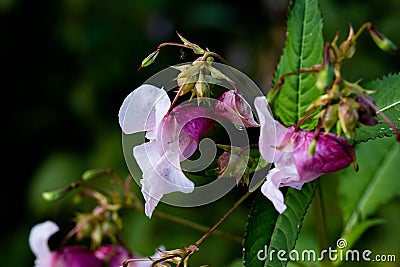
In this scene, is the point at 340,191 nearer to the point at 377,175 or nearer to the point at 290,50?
the point at 377,175

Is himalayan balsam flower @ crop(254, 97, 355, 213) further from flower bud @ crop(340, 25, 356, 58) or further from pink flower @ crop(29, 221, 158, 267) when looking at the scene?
pink flower @ crop(29, 221, 158, 267)

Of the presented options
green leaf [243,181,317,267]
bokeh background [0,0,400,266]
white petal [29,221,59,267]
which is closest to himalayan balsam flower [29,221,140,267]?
white petal [29,221,59,267]

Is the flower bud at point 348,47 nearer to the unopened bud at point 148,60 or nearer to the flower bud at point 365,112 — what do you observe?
the flower bud at point 365,112

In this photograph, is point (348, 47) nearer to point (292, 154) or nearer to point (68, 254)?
point (292, 154)

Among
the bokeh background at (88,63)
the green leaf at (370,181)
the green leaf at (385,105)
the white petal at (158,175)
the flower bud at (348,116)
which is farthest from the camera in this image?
the bokeh background at (88,63)

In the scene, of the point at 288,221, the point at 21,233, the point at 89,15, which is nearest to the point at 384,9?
the point at 89,15

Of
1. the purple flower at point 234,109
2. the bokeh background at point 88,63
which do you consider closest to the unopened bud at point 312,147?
the purple flower at point 234,109
